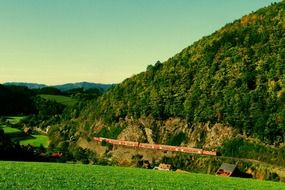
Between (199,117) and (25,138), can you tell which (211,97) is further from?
(25,138)

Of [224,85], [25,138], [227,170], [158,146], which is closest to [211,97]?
[224,85]

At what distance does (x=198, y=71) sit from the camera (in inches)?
6471

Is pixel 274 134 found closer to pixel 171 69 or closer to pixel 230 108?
pixel 230 108

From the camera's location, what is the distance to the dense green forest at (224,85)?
431 feet

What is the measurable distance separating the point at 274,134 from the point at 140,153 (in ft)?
139

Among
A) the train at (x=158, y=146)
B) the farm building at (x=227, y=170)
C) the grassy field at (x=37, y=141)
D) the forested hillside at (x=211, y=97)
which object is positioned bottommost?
the grassy field at (x=37, y=141)

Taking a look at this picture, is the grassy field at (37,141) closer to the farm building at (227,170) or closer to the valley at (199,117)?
the valley at (199,117)

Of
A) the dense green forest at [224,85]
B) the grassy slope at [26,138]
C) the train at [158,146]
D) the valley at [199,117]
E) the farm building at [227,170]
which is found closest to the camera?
the farm building at [227,170]

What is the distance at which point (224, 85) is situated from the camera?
150m

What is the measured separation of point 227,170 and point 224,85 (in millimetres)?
45438

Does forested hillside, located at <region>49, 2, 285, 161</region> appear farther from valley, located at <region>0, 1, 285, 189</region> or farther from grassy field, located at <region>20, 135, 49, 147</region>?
grassy field, located at <region>20, 135, 49, 147</region>

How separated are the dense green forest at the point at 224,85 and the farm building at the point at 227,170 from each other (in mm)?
15576

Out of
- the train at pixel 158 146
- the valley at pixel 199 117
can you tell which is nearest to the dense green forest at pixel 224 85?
the valley at pixel 199 117

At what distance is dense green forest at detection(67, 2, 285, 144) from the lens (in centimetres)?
13125
